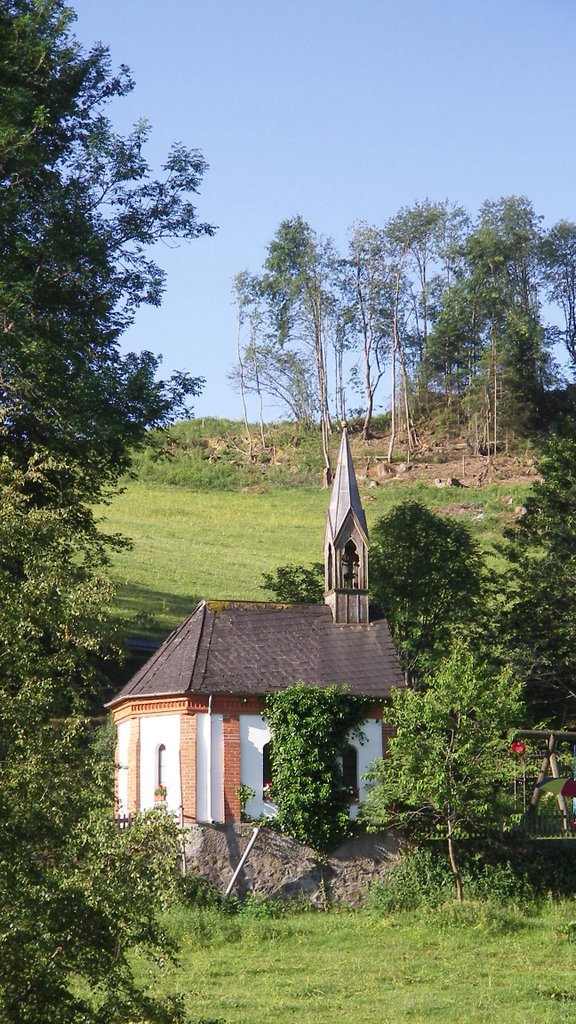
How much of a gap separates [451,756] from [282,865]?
15.0 ft

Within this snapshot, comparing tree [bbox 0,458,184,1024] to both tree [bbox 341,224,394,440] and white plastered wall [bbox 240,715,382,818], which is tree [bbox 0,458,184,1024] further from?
tree [bbox 341,224,394,440]

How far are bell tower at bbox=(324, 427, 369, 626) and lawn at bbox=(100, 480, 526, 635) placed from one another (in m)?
16.5

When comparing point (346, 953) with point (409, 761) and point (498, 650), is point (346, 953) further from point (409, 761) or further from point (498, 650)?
point (498, 650)

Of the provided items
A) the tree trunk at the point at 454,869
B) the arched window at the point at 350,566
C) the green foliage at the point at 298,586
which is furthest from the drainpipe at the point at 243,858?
the green foliage at the point at 298,586

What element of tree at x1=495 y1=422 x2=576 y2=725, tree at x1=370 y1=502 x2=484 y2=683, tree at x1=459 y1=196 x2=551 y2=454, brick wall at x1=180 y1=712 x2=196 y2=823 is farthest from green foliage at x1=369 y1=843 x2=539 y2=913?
tree at x1=459 y1=196 x2=551 y2=454

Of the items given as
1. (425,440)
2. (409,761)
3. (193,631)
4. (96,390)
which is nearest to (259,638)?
(193,631)

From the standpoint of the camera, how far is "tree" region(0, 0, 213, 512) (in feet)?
90.2

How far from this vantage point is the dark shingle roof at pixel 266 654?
3155 cm

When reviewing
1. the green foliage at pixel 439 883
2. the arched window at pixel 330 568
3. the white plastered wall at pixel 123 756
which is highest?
the arched window at pixel 330 568

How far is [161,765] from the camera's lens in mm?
31719

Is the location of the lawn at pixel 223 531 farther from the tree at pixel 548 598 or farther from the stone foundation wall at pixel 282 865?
the stone foundation wall at pixel 282 865

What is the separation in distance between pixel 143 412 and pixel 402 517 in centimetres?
1492

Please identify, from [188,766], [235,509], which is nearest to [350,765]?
[188,766]

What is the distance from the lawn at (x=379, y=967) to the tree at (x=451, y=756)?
211 cm
